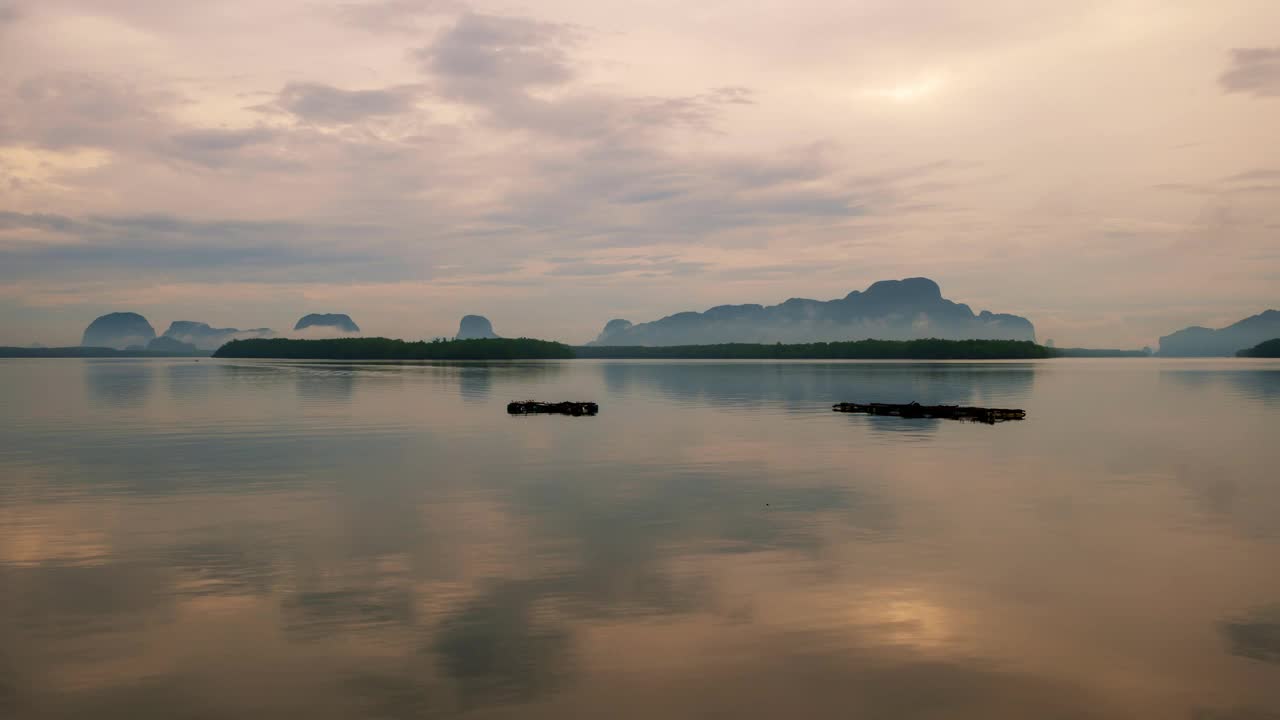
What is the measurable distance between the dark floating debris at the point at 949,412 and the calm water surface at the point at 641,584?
1737 cm

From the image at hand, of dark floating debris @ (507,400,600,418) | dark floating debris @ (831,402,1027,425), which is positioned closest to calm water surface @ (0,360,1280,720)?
dark floating debris @ (831,402,1027,425)

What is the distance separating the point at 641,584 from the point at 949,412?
160ft

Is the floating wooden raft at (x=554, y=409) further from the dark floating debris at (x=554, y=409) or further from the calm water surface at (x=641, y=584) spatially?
the calm water surface at (x=641, y=584)

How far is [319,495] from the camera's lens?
30.5 metres

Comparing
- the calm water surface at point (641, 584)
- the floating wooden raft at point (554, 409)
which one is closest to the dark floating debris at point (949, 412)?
the calm water surface at point (641, 584)

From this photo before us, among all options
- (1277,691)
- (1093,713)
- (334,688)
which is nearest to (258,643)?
(334,688)

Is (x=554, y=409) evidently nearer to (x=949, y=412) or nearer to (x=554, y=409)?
(x=554, y=409)

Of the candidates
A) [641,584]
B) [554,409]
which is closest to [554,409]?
[554,409]

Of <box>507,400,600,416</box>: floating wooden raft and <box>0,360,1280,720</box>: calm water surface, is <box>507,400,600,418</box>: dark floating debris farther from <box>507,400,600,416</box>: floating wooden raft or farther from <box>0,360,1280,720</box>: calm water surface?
<box>0,360,1280,720</box>: calm water surface

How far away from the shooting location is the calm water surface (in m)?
13.2

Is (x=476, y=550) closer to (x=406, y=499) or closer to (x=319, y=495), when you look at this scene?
(x=406, y=499)

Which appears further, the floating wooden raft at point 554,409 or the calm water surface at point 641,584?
the floating wooden raft at point 554,409

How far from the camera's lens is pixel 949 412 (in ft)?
205

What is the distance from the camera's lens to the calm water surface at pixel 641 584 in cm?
1324
